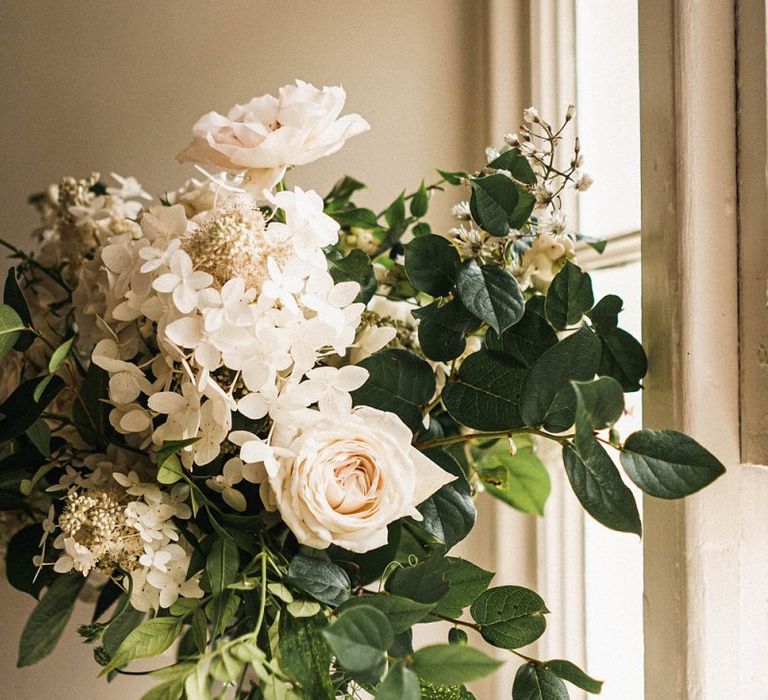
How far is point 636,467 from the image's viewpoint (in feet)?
1.67

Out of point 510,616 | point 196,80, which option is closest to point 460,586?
point 510,616

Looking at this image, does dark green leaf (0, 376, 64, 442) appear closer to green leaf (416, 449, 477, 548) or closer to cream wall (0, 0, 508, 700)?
green leaf (416, 449, 477, 548)

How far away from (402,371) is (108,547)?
278 mm

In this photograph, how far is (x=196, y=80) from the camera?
1.14 meters

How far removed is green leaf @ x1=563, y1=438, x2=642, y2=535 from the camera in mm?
512

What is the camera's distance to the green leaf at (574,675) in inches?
21.1

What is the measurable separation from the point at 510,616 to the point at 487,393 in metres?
0.18

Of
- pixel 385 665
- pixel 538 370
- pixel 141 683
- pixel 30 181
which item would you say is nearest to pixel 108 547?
pixel 385 665

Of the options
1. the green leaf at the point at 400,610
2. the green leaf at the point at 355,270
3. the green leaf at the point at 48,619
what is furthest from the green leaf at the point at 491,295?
the green leaf at the point at 48,619

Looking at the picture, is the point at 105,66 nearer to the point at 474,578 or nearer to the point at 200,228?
the point at 200,228

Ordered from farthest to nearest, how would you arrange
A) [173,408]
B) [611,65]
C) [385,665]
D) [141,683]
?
[141,683] → [611,65] → [173,408] → [385,665]

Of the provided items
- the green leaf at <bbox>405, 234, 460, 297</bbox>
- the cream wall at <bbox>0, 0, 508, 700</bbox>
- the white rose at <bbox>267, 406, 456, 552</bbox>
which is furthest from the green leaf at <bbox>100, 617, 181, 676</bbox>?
the cream wall at <bbox>0, 0, 508, 700</bbox>

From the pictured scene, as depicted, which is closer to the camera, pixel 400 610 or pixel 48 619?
pixel 400 610

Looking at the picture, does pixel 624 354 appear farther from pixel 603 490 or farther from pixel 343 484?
pixel 343 484
